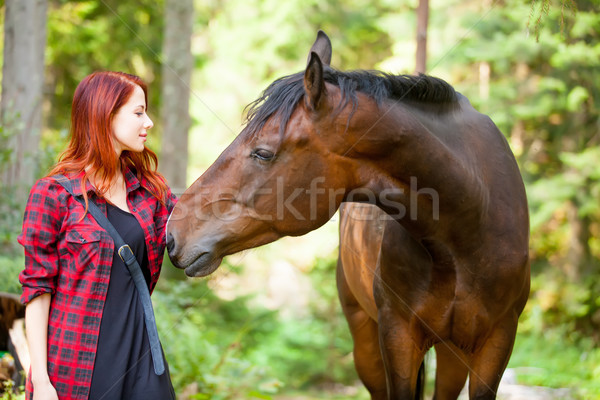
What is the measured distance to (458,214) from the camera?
2.58m

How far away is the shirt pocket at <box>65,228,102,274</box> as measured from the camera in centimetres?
208

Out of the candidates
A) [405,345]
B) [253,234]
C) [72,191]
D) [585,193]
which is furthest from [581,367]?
[72,191]

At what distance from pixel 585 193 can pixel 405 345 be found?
25.9 ft

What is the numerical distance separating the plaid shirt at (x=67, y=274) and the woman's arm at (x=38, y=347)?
0.04 m

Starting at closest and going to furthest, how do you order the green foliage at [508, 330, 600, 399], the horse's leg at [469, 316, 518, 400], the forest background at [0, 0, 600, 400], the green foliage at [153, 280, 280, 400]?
the horse's leg at [469, 316, 518, 400]
the green foliage at [153, 280, 280, 400]
the green foliage at [508, 330, 600, 399]
the forest background at [0, 0, 600, 400]

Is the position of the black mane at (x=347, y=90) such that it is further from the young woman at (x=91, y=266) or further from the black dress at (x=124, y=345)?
the black dress at (x=124, y=345)

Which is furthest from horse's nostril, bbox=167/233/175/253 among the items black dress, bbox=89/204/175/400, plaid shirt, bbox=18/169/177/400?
plaid shirt, bbox=18/169/177/400

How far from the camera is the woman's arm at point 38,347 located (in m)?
2.02

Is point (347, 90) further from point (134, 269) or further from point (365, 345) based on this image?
point (365, 345)

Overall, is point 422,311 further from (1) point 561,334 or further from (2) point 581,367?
(1) point 561,334

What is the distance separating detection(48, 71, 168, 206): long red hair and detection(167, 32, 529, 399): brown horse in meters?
0.35

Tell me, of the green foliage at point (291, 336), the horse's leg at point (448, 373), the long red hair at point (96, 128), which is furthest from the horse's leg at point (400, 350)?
the green foliage at point (291, 336)

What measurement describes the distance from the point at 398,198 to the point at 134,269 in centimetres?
118

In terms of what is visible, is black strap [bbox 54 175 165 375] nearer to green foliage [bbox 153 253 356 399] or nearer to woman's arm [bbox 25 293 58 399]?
woman's arm [bbox 25 293 58 399]
